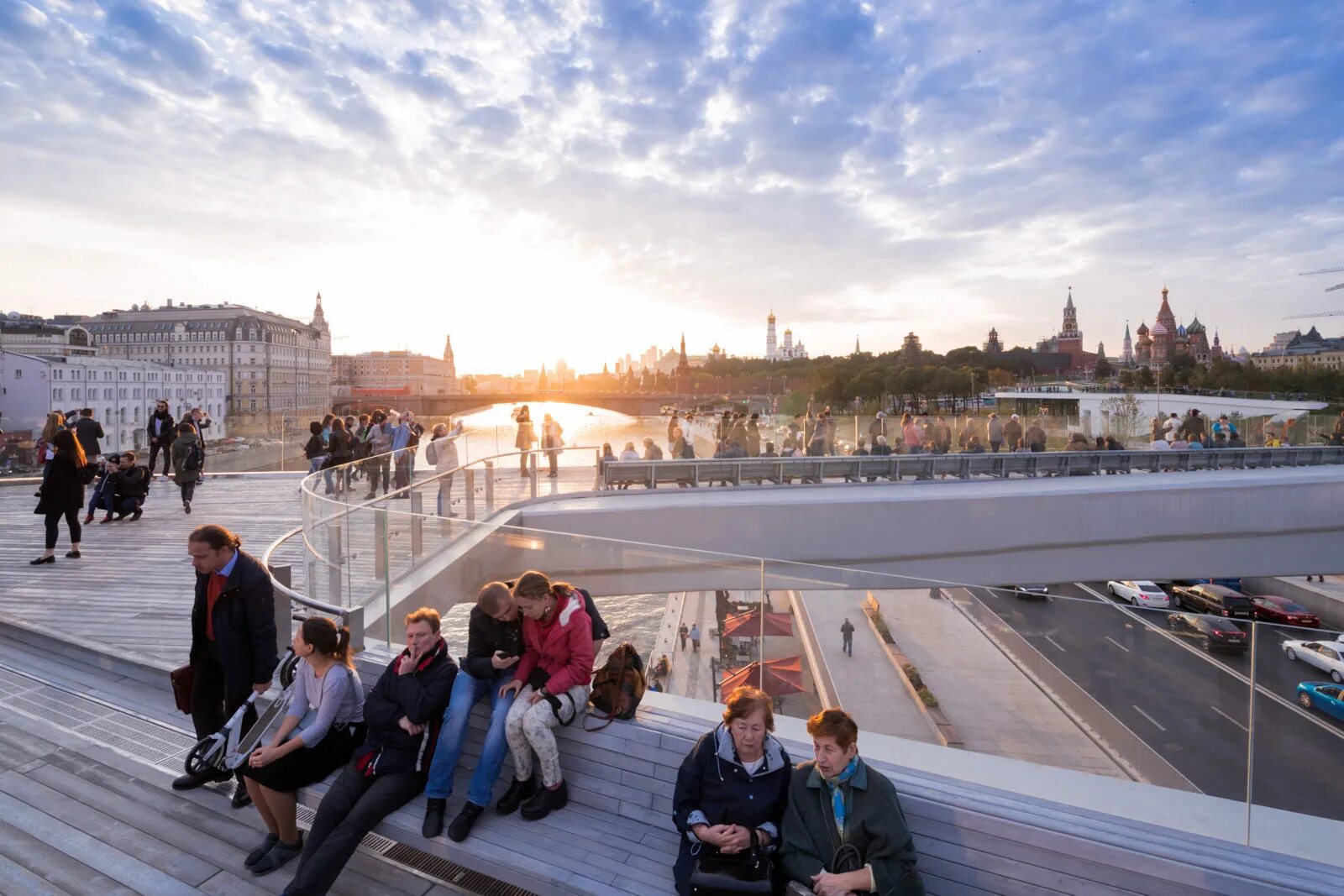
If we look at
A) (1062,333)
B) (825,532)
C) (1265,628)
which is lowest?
(825,532)

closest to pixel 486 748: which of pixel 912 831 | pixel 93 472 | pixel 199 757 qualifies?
pixel 199 757

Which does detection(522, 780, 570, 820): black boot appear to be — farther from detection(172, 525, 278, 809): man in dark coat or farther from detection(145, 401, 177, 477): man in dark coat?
detection(145, 401, 177, 477): man in dark coat

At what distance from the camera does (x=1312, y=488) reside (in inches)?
640

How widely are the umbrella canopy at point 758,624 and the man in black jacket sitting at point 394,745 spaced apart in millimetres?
1440

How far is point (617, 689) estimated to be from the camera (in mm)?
3654

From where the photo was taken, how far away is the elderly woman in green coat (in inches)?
107

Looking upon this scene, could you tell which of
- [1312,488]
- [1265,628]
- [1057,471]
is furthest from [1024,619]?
[1312,488]

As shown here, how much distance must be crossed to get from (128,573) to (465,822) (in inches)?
275

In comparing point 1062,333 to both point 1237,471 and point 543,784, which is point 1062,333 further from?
point 543,784

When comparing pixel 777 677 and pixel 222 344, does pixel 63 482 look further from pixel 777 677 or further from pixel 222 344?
pixel 222 344

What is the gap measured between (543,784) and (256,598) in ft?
6.20

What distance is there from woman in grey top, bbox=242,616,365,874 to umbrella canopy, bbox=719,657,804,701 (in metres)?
1.96

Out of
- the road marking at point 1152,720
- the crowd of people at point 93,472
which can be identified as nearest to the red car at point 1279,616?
the road marking at point 1152,720

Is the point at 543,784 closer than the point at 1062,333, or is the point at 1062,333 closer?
the point at 543,784
